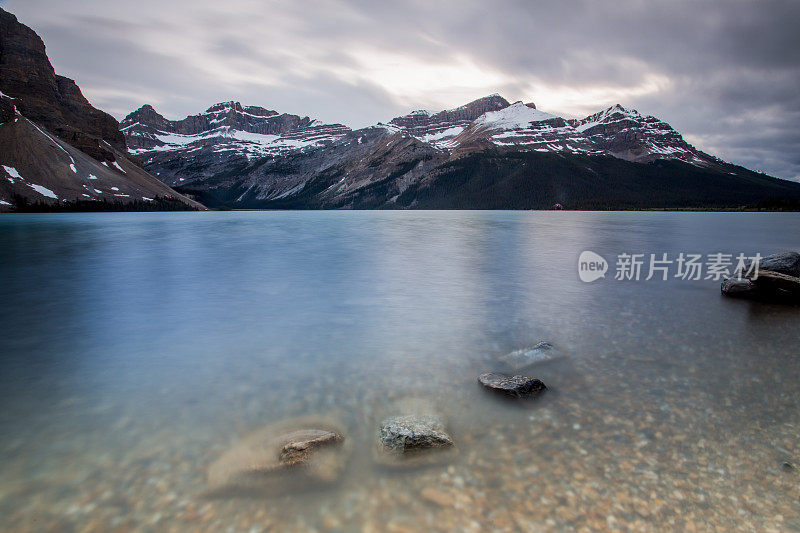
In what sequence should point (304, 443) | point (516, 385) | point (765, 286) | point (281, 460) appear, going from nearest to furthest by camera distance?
1. point (281, 460)
2. point (304, 443)
3. point (516, 385)
4. point (765, 286)

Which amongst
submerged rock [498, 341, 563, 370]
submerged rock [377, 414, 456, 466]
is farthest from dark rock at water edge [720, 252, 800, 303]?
submerged rock [377, 414, 456, 466]

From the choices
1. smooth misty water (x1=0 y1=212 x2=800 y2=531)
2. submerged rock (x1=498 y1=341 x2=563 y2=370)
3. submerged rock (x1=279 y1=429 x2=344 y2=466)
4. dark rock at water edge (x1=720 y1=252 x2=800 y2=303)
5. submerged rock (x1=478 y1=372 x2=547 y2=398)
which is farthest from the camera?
dark rock at water edge (x1=720 y1=252 x2=800 y2=303)

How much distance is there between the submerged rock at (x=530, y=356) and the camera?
390 inches

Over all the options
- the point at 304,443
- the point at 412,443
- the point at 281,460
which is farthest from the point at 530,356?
the point at 281,460

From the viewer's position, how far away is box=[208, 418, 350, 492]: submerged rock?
5.62 m

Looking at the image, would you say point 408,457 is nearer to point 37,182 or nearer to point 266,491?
point 266,491

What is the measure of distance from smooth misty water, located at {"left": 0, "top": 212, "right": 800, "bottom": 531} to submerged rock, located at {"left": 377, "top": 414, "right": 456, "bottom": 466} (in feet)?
0.79

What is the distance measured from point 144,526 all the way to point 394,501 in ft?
10.1

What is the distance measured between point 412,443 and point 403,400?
1.80 metres

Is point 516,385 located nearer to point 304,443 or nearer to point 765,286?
point 304,443

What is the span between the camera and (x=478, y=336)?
39.7 feet

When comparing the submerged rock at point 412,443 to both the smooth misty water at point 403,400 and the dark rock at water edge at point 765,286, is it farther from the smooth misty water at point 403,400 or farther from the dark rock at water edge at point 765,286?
the dark rock at water edge at point 765,286

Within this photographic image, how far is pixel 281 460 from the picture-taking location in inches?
237

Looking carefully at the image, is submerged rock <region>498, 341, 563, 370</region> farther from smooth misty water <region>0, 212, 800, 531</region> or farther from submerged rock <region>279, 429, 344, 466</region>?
submerged rock <region>279, 429, 344, 466</region>
